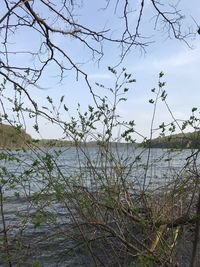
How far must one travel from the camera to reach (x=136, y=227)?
5121 millimetres

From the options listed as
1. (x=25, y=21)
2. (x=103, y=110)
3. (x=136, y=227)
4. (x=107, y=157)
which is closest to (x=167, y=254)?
(x=136, y=227)

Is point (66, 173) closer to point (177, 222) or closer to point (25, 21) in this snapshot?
point (177, 222)

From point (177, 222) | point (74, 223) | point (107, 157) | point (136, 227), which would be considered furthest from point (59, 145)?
point (177, 222)

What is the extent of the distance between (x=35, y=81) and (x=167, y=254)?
81.9 inches

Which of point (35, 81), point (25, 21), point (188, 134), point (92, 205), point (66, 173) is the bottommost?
point (92, 205)

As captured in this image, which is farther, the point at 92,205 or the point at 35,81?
the point at 92,205

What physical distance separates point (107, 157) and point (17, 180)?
102 centimetres

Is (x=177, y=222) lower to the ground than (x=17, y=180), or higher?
lower

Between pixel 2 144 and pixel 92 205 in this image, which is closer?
pixel 2 144

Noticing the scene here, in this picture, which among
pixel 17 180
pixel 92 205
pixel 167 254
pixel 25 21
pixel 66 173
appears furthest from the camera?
pixel 66 173

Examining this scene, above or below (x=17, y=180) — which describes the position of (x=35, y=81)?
above

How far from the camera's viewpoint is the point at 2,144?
4.44 metres

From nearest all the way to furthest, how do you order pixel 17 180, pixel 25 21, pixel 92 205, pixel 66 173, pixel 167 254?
1. pixel 25 21
2. pixel 167 254
3. pixel 17 180
4. pixel 92 205
5. pixel 66 173

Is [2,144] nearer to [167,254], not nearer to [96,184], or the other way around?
→ [96,184]
